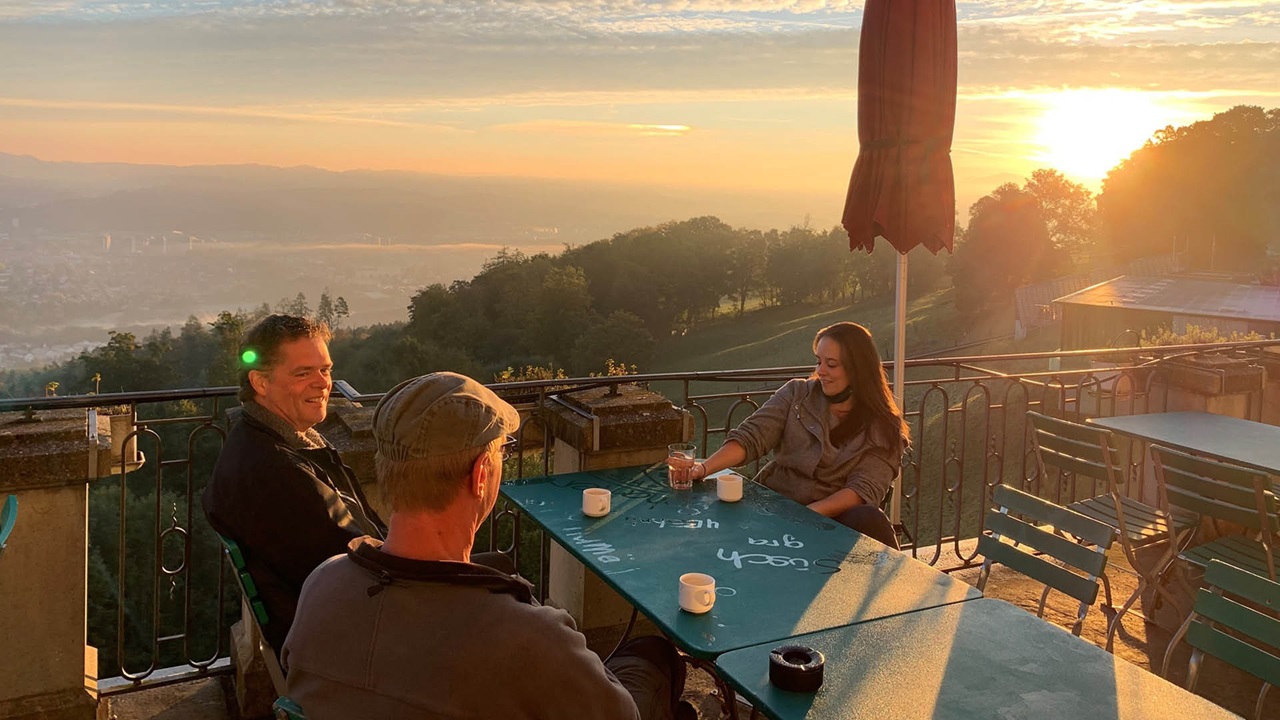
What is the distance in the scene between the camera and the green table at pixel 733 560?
2.54 meters

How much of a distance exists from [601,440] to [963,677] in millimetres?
2255

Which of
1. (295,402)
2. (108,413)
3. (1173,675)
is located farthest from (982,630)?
(108,413)

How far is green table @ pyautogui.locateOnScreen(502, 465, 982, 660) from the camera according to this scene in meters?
2.54

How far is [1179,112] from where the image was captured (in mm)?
47562

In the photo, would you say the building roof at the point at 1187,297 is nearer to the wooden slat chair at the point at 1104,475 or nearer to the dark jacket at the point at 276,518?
the wooden slat chair at the point at 1104,475

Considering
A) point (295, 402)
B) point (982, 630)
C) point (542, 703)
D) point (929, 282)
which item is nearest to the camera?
point (542, 703)

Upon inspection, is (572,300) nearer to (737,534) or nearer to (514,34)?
(514,34)

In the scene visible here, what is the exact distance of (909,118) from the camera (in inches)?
174

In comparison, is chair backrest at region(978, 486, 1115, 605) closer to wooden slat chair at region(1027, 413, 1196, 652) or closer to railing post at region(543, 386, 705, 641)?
wooden slat chair at region(1027, 413, 1196, 652)

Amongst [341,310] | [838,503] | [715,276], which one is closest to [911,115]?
[838,503]

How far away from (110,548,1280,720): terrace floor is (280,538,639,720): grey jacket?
223 centimetres

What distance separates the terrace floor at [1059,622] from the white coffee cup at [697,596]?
1.36 m

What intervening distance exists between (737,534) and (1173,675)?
2440 mm

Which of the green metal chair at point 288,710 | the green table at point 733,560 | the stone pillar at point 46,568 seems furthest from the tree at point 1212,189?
the green metal chair at point 288,710
